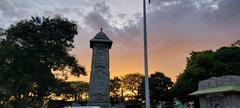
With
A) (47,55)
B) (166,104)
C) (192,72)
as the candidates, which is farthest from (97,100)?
(166,104)

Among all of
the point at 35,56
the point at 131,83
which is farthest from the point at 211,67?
the point at 131,83

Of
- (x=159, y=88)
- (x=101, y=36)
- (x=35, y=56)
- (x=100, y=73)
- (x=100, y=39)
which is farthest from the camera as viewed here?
(x=159, y=88)

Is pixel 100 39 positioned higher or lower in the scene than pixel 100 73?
higher

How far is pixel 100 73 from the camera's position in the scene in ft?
74.8

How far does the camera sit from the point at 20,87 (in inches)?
1289

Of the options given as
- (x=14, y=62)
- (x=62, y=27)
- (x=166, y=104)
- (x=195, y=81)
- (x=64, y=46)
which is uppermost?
(x=62, y=27)

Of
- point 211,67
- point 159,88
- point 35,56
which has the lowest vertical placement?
point 159,88

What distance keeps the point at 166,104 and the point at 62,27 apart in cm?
3098

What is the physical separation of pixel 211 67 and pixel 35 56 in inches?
977

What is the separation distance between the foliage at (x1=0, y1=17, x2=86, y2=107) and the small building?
57.2 ft

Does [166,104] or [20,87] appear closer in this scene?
[20,87]

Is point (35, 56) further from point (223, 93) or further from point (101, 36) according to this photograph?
point (223, 93)

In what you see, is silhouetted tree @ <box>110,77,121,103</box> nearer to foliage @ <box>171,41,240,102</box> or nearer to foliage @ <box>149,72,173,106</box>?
foliage @ <box>149,72,173,106</box>

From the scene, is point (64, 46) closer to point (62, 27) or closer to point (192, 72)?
point (62, 27)
